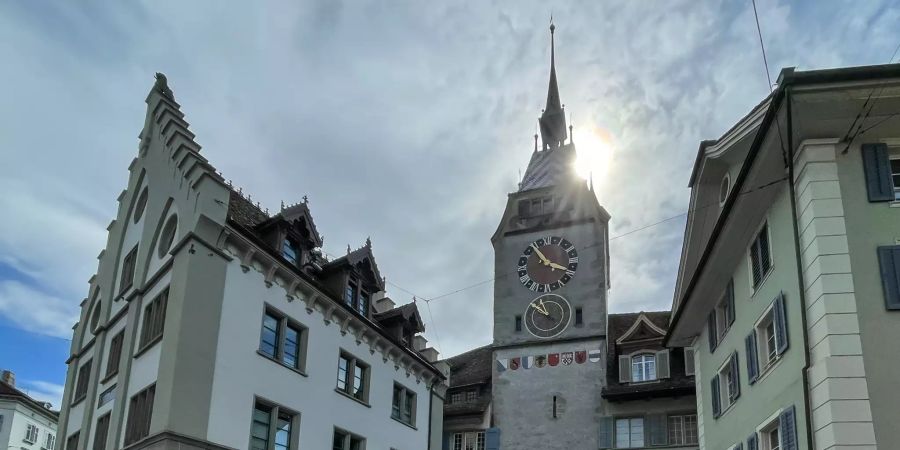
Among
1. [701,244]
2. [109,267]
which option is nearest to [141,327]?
[109,267]

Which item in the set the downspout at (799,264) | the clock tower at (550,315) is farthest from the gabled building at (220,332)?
the downspout at (799,264)

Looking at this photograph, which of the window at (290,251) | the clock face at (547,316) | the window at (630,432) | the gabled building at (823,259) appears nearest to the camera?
the gabled building at (823,259)

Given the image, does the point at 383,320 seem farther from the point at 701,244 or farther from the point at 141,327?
the point at 701,244

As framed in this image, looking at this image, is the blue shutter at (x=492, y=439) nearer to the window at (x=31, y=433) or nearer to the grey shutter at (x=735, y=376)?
the grey shutter at (x=735, y=376)

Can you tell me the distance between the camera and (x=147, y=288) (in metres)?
26.6

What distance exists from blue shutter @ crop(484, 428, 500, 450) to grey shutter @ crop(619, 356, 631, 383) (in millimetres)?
6957

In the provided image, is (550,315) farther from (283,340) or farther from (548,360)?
(283,340)

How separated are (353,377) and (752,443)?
15527mm

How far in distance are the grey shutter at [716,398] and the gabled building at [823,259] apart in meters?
3.30

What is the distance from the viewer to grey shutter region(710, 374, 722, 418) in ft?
76.1

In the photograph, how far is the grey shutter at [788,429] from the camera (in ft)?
52.6

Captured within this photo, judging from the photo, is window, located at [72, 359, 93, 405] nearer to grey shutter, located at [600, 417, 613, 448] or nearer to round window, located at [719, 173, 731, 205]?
round window, located at [719, 173, 731, 205]

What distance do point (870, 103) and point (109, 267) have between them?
2727 centimetres

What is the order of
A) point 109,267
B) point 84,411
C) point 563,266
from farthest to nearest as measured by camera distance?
1. point 563,266
2. point 109,267
3. point 84,411
